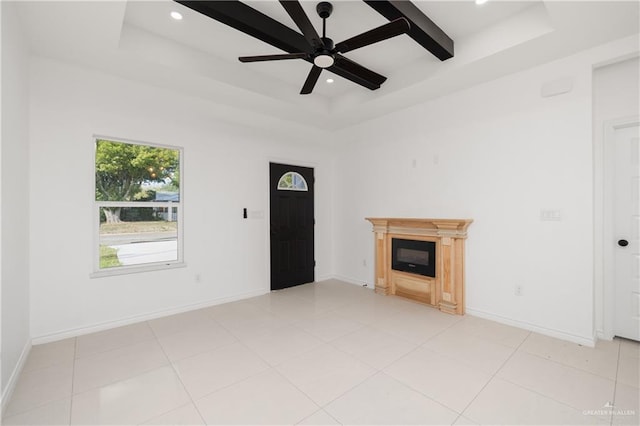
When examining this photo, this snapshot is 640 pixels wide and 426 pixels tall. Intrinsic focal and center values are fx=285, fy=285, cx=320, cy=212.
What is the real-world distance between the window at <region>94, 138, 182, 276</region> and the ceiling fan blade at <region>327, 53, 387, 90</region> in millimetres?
2361

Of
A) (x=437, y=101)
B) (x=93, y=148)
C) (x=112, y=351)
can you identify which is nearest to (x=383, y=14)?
(x=437, y=101)

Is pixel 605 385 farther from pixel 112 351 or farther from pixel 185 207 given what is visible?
pixel 185 207

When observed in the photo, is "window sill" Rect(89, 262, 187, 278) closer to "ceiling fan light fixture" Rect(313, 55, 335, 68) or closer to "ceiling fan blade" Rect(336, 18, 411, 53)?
"ceiling fan light fixture" Rect(313, 55, 335, 68)

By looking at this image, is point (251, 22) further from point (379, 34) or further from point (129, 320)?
point (129, 320)

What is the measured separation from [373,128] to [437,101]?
116 centimetres

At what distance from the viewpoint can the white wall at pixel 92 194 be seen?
293 cm

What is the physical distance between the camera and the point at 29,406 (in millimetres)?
1964

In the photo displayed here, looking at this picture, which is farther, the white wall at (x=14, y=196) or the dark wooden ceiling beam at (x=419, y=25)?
the dark wooden ceiling beam at (x=419, y=25)

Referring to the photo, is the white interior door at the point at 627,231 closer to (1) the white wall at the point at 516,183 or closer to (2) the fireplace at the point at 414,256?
(1) the white wall at the point at 516,183

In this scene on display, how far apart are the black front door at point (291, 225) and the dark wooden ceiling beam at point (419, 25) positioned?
110 inches

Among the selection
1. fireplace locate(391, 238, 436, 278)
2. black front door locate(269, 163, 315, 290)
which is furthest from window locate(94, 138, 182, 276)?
fireplace locate(391, 238, 436, 278)


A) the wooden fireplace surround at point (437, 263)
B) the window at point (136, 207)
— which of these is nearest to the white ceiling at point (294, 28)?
the window at point (136, 207)

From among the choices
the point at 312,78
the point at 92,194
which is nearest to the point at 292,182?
the point at 312,78

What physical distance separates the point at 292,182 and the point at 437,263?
8.86ft
